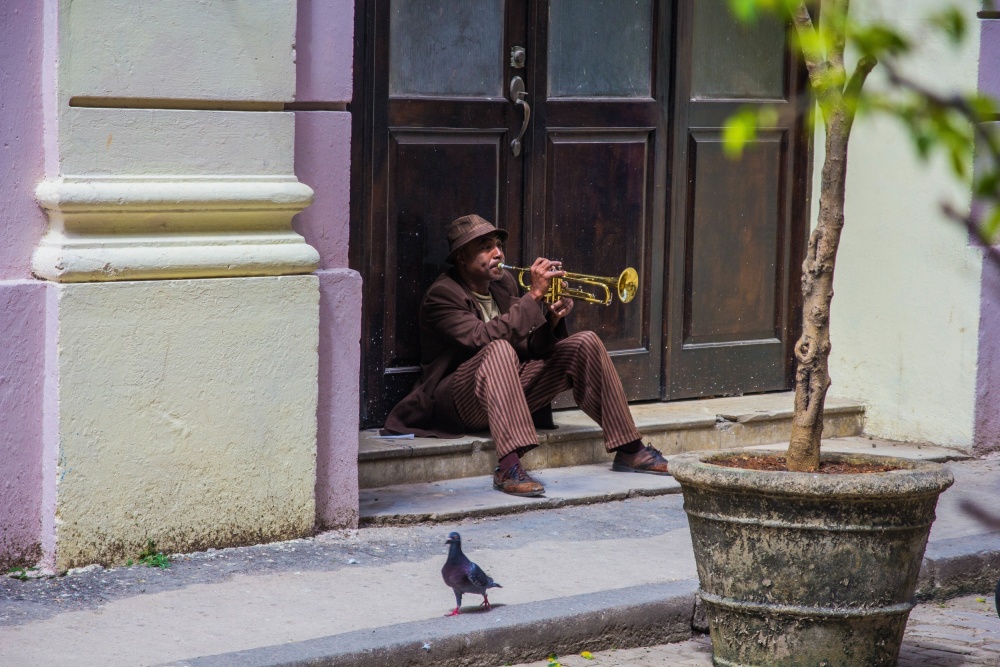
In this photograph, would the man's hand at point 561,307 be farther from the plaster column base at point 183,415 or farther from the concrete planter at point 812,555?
the concrete planter at point 812,555

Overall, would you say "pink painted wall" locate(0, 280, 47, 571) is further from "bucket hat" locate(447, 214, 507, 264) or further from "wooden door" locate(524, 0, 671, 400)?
"wooden door" locate(524, 0, 671, 400)

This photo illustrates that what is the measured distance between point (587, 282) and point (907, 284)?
1.88 m

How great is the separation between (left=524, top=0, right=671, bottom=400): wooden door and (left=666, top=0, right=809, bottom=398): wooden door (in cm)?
12

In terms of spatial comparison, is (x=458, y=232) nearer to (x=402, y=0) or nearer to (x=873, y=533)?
(x=402, y=0)

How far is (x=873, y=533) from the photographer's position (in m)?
3.85

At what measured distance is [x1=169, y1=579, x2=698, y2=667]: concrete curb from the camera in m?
3.88

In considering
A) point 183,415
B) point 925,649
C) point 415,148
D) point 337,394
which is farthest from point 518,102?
point 925,649

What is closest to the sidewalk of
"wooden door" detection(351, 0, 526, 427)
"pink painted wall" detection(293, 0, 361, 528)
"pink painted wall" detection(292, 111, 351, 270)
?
"pink painted wall" detection(293, 0, 361, 528)

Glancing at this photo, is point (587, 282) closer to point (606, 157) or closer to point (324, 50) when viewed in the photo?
point (606, 157)

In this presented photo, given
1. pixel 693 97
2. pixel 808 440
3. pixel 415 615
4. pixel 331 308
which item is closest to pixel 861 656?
pixel 808 440

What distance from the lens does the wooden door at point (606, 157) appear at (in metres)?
6.76

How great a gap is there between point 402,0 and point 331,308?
176 centimetres

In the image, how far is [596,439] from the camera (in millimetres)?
6555

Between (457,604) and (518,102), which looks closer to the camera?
(457,604)
